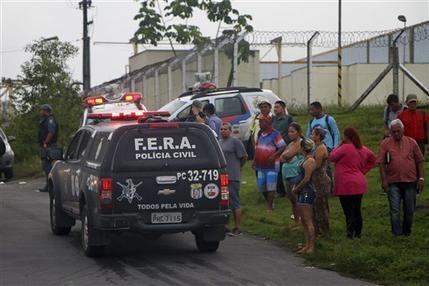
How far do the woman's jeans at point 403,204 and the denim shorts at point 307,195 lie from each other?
1.07 metres

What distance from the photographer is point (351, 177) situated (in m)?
12.5

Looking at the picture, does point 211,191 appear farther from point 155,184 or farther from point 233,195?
point 233,195

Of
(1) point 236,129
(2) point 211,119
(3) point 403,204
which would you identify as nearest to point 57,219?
(2) point 211,119

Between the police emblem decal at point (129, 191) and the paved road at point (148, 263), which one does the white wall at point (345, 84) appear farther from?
the police emblem decal at point (129, 191)

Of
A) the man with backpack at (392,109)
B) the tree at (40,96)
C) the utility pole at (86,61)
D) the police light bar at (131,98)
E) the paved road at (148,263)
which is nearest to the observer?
the paved road at (148,263)

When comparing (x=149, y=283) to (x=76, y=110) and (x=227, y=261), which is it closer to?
(x=227, y=261)

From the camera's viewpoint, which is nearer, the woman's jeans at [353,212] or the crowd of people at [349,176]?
the crowd of people at [349,176]

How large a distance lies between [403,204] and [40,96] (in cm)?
2094

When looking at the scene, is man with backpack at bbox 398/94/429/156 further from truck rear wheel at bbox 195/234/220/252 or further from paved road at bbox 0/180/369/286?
truck rear wheel at bbox 195/234/220/252

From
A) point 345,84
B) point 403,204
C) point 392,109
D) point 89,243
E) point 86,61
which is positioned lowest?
point 89,243

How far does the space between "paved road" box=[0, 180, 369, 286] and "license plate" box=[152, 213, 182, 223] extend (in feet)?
1.71

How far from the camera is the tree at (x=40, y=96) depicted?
103ft

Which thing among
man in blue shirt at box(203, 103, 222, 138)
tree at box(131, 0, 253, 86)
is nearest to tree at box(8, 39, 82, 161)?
tree at box(131, 0, 253, 86)

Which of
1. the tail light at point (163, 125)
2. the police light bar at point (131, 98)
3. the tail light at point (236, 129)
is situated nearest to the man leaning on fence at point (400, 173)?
the tail light at point (163, 125)
